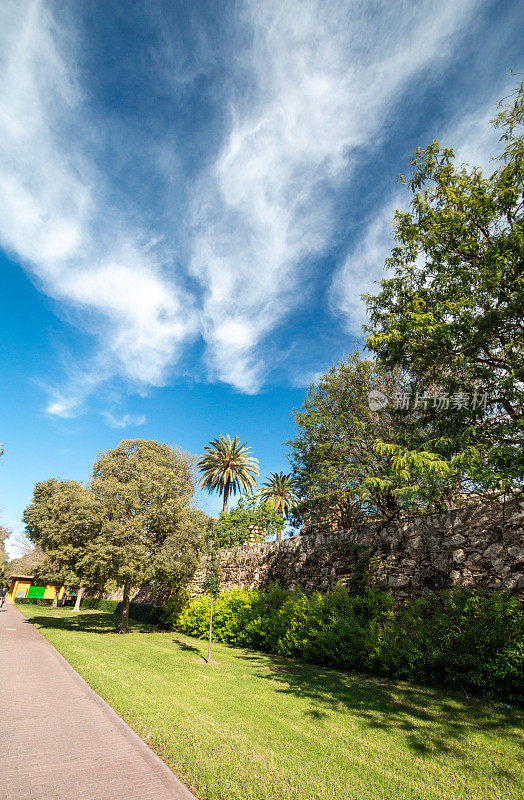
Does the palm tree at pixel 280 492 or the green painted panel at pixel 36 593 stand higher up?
the palm tree at pixel 280 492

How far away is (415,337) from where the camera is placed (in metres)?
8.59

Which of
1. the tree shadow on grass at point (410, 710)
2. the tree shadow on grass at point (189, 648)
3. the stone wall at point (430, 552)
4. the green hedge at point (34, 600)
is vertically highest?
the stone wall at point (430, 552)

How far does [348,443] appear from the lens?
17562 mm

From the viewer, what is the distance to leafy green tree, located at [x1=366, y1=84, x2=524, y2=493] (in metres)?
7.06

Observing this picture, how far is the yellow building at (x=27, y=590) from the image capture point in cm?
3934

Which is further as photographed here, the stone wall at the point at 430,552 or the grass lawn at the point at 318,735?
the stone wall at the point at 430,552

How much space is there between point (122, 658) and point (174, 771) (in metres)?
8.27

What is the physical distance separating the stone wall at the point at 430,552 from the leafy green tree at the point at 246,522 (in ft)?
25.8

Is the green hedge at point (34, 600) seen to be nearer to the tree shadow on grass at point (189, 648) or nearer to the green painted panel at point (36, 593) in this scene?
the green painted panel at point (36, 593)

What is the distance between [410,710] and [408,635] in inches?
112

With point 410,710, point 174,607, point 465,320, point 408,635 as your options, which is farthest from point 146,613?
point 465,320

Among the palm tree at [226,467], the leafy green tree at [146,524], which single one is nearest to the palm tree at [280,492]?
the palm tree at [226,467]

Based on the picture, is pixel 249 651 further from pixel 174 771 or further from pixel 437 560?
pixel 174 771

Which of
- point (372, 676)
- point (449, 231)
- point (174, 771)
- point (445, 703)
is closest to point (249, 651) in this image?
point (372, 676)
